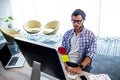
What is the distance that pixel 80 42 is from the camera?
2.20m

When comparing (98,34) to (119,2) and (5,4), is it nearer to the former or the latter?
(119,2)

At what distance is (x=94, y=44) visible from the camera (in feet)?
7.00

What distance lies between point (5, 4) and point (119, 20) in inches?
166

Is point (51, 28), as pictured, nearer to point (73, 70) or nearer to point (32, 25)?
point (32, 25)

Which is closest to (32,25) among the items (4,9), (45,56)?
(4,9)

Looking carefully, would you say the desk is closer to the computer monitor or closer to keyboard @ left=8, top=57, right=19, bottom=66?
keyboard @ left=8, top=57, right=19, bottom=66

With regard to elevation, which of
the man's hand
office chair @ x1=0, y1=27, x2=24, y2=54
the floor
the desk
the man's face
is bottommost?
the floor

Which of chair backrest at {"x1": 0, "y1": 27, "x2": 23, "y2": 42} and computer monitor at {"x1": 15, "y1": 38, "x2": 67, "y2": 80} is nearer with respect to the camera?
computer monitor at {"x1": 15, "y1": 38, "x2": 67, "y2": 80}

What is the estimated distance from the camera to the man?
6.97 ft

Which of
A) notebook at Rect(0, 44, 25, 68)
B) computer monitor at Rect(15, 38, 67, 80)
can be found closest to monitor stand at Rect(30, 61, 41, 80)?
computer monitor at Rect(15, 38, 67, 80)

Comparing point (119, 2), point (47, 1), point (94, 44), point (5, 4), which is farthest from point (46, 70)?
point (5, 4)

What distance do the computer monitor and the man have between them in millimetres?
796

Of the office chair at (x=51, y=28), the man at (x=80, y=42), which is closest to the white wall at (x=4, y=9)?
the office chair at (x=51, y=28)

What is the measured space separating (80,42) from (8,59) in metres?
0.91
